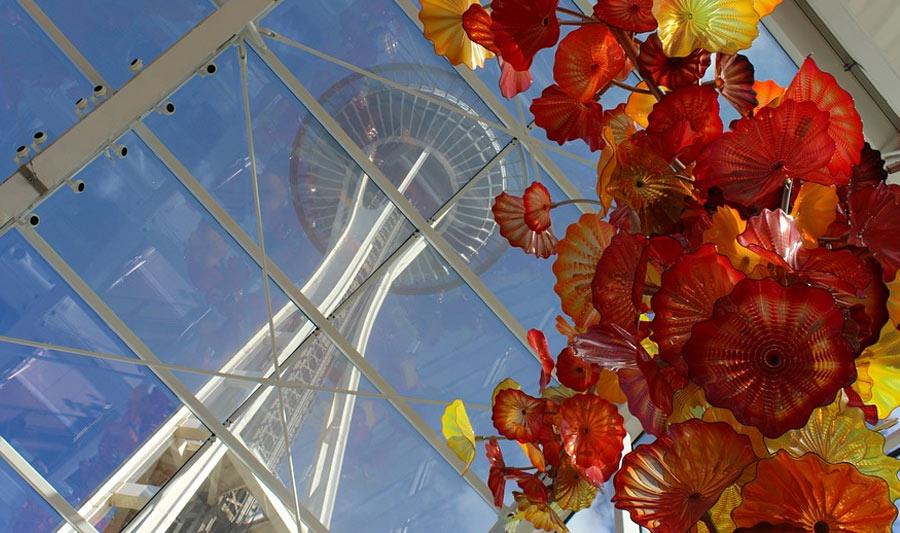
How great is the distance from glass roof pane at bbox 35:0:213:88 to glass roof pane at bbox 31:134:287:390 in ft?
1.41

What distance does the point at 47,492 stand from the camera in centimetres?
486

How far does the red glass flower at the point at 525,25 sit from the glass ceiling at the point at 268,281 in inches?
125

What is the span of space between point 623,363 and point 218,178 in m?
4.18

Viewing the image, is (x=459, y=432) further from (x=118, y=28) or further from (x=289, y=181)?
(x=118, y=28)

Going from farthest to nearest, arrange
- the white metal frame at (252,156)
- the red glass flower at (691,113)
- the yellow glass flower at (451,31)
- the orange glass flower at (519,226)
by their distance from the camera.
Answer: the white metal frame at (252,156) < the orange glass flower at (519,226) < the yellow glass flower at (451,31) < the red glass flower at (691,113)

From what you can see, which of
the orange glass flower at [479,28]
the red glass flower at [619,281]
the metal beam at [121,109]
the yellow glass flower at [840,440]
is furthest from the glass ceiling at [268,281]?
the yellow glass flower at [840,440]

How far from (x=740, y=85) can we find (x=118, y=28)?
4.17 meters

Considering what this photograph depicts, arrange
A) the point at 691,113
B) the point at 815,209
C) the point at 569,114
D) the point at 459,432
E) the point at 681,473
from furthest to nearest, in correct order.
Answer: the point at 459,432 → the point at 569,114 → the point at 691,113 → the point at 815,209 → the point at 681,473

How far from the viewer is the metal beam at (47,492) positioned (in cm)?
485

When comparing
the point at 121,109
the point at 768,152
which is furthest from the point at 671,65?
the point at 121,109

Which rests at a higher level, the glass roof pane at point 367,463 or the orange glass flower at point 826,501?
the orange glass flower at point 826,501

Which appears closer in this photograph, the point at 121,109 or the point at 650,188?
the point at 650,188

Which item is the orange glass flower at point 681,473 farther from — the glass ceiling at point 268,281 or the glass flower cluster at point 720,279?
the glass ceiling at point 268,281

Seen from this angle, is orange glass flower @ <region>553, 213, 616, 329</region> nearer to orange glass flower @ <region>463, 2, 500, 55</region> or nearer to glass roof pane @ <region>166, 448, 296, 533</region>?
orange glass flower @ <region>463, 2, 500, 55</region>
